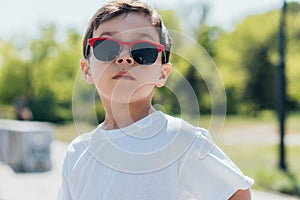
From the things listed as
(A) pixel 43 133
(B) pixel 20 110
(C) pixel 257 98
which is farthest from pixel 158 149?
(C) pixel 257 98

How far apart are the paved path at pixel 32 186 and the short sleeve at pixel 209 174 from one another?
23.3 feet

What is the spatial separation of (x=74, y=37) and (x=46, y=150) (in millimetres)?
29015

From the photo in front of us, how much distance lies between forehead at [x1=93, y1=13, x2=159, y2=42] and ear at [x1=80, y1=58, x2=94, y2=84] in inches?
5.7

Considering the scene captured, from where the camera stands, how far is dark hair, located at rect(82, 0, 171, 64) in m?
1.82

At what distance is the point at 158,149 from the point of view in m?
1.68

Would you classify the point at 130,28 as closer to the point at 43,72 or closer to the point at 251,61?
the point at 43,72

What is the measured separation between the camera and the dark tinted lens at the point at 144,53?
1729mm

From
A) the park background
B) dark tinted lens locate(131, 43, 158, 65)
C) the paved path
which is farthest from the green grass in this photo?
the park background

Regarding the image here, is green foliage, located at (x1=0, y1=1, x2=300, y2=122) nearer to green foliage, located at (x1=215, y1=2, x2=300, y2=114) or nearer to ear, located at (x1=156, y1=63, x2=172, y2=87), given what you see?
green foliage, located at (x1=215, y1=2, x2=300, y2=114)

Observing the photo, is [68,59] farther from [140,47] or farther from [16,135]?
[140,47]

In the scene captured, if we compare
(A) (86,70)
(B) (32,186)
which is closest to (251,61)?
(B) (32,186)

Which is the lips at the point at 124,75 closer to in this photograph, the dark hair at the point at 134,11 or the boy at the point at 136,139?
the boy at the point at 136,139

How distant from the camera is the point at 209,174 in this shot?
5.31 feet

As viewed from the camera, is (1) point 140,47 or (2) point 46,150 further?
(2) point 46,150
